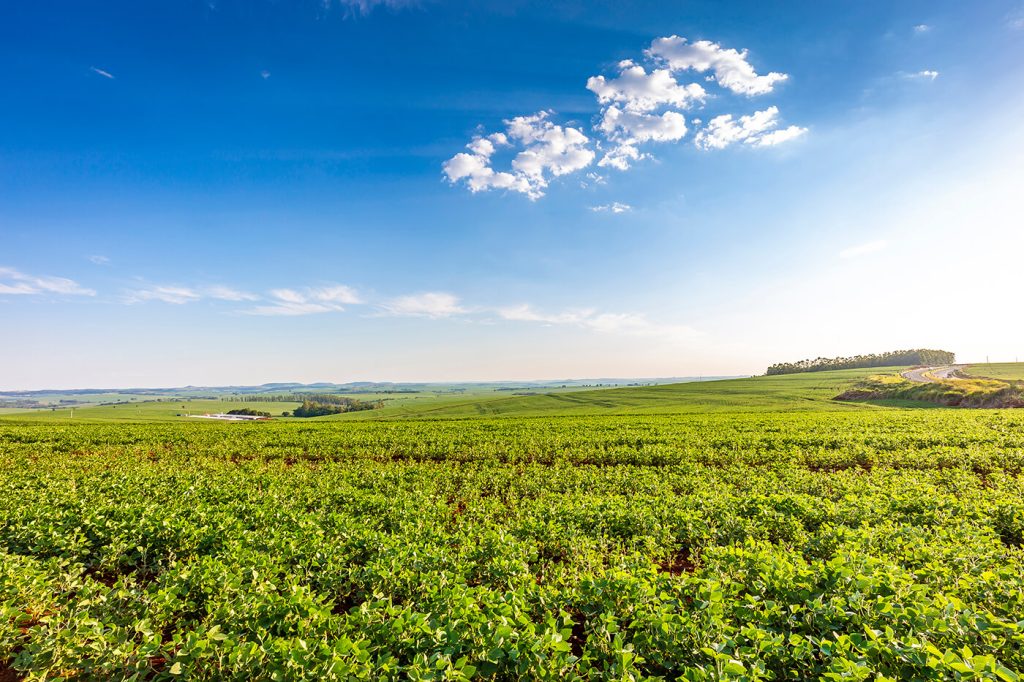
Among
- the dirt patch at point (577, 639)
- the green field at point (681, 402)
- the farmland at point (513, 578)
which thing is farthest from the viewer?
the green field at point (681, 402)

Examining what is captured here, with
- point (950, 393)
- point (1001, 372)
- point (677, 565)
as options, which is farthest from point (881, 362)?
point (677, 565)

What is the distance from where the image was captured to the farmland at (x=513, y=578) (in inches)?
188

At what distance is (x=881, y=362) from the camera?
14862 cm

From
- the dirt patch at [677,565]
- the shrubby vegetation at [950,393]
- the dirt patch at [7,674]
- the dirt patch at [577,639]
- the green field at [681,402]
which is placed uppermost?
the dirt patch at [7,674]

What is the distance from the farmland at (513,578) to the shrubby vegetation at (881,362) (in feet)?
507

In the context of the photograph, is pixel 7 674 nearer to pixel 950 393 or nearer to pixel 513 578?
pixel 513 578

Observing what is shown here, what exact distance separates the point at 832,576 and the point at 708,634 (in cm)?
284

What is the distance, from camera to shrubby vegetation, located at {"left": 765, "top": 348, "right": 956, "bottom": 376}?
145 meters

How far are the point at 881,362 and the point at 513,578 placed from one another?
7664 inches

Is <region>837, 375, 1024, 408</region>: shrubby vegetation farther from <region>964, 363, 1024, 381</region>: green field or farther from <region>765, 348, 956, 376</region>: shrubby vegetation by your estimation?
<region>765, 348, 956, 376</region>: shrubby vegetation

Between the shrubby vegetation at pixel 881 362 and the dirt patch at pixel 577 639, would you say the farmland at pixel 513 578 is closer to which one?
the dirt patch at pixel 577 639

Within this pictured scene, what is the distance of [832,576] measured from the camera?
6.26 meters

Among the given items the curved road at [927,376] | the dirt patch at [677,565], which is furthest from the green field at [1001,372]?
the dirt patch at [677,565]

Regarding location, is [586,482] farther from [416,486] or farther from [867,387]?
[867,387]
